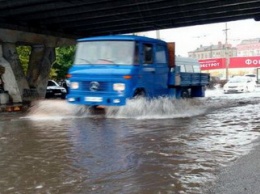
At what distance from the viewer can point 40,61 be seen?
74.7 feet

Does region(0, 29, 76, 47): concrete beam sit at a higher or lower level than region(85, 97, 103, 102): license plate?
higher

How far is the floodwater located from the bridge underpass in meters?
5.95

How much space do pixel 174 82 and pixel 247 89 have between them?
63.6 feet

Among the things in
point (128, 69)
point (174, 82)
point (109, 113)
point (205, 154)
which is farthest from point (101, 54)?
point (205, 154)

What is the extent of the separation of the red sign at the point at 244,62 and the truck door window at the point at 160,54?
55.2 meters

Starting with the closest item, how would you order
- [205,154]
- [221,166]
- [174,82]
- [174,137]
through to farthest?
[221,166] → [205,154] → [174,137] → [174,82]

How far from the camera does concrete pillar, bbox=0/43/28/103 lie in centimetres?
1933

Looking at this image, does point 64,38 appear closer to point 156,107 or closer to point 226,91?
point 156,107

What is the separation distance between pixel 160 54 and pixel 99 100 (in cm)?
313

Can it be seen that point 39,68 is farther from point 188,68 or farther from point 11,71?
point 188,68

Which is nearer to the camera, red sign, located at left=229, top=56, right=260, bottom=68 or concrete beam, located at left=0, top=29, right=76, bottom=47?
concrete beam, located at left=0, top=29, right=76, bottom=47

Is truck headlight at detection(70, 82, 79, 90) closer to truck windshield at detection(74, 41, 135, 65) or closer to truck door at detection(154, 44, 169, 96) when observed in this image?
truck windshield at detection(74, 41, 135, 65)

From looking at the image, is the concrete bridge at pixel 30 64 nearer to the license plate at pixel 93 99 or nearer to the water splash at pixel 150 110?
the water splash at pixel 150 110

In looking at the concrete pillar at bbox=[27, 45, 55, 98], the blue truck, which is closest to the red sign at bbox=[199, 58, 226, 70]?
the concrete pillar at bbox=[27, 45, 55, 98]
